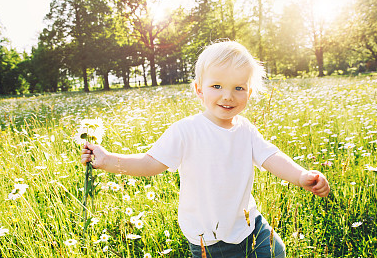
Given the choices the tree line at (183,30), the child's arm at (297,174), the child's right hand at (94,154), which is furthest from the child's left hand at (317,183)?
the tree line at (183,30)

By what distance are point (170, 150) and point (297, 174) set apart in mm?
639

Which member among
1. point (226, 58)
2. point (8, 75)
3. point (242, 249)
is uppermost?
point (8, 75)

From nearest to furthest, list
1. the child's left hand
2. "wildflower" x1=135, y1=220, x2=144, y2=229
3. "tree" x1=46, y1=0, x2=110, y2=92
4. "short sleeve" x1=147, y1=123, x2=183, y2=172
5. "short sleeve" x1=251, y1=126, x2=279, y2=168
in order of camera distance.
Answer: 1. the child's left hand
2. "short sleeve" x1=147, y1=123, x2=183, y2=172
3. "short sleeve" x1=251, y1=126, x2=279, y2=168
4. "wildflower" x1=135, y1=220, x2=144, y2=229
5. "tree" x1=46, y1=0, x2=110, y2=92

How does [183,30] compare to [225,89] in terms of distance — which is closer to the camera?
[225,89]

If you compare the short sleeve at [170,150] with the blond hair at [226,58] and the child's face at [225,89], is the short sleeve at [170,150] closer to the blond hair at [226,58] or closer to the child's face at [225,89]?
the child's face at [225,89]

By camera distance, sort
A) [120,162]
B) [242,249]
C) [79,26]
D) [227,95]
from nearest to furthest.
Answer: [120,162] < [227,95] < [242,249] < [79,26]

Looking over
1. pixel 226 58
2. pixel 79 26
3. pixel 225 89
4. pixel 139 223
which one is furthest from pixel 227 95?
pixel 79 26

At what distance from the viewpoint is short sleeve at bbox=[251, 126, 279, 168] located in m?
1.57

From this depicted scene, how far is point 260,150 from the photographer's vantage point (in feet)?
5.23

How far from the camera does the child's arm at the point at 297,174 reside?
120 centimetres

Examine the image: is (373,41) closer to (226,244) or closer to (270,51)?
(270,51)

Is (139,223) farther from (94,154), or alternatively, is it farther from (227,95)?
(227,95)

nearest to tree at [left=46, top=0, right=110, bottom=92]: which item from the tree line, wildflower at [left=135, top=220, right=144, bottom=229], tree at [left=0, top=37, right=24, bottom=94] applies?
the tree line

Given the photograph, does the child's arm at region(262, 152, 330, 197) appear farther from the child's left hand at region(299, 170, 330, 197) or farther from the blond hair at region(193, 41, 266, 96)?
the blond hair at region(193, 41, 266, 96)
